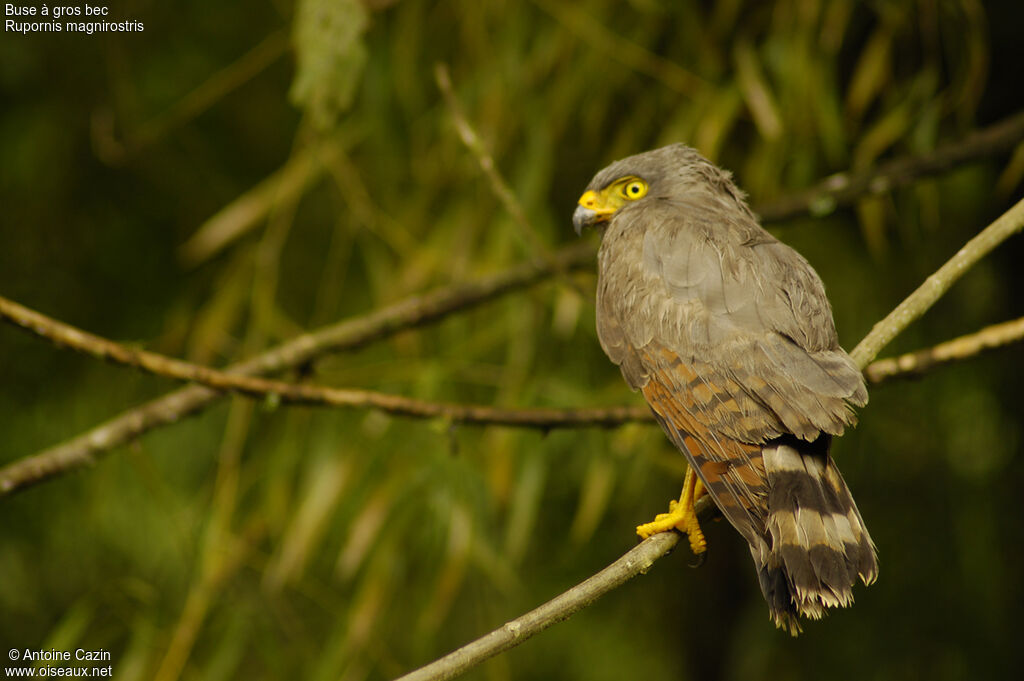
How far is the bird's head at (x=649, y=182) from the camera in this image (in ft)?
8.64

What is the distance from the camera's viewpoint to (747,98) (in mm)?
3377

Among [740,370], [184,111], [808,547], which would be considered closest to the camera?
[808,547]

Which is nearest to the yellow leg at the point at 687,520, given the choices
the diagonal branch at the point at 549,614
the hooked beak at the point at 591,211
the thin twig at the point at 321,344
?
the diagonal branch at the point at 549,614

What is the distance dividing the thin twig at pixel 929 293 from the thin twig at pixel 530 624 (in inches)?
28.5

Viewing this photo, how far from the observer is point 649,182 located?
2678 mm

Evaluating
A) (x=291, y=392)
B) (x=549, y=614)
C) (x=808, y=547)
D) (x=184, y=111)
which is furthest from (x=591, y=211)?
(x=184, y=111)

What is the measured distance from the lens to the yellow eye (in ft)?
8.80

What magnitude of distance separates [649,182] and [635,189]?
4 centimetres

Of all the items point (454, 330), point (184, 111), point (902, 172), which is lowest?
point (902, 172)

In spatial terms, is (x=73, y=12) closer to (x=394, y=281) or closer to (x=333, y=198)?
(x=333, y=198)

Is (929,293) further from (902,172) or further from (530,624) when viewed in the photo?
(530,624)

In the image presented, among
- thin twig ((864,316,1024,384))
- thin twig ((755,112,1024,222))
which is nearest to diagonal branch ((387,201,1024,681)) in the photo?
thin twig ((864,316,1024,384))

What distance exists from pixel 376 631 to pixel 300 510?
53cm

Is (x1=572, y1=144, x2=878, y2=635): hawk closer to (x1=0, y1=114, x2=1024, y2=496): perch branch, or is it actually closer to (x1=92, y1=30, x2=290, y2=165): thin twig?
(x1=0, y1=114, x2=1024, y2=496): perch branch
